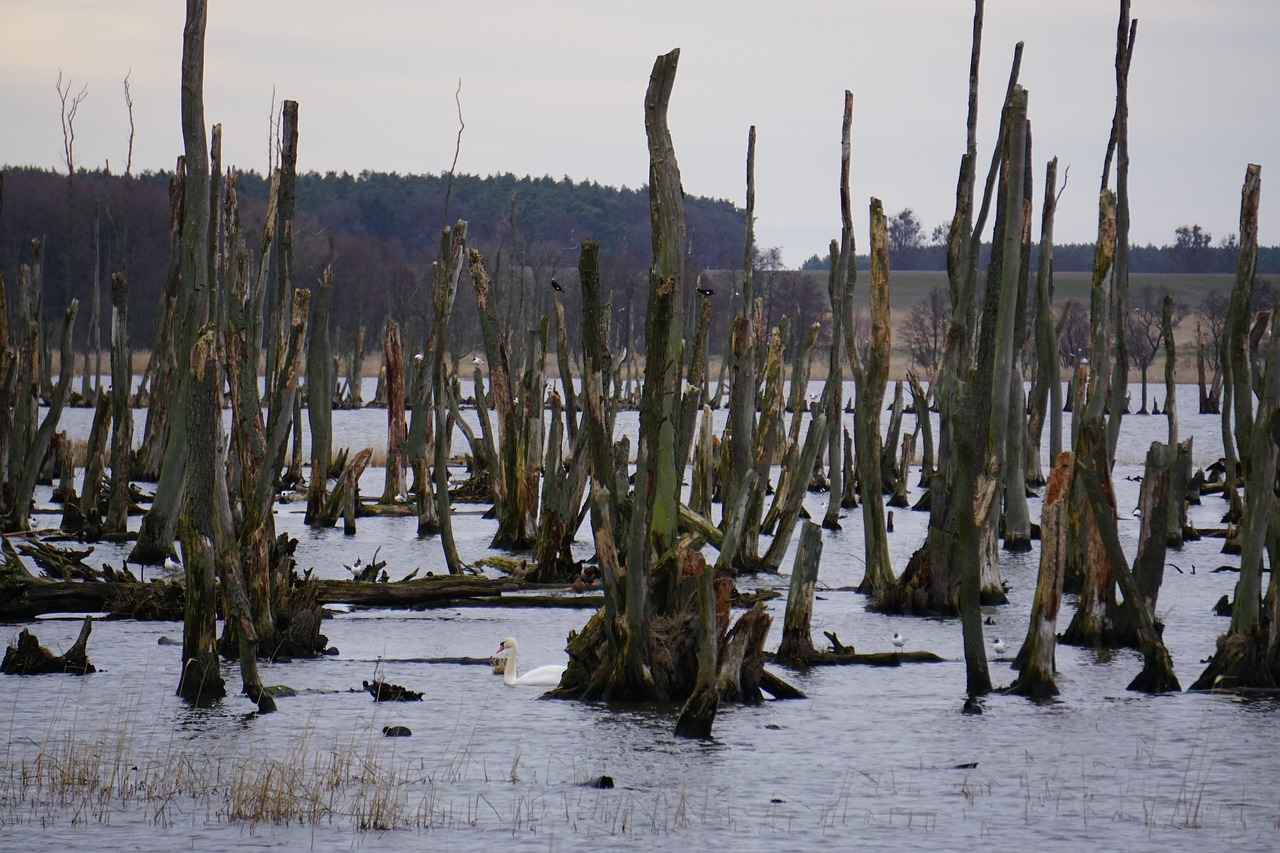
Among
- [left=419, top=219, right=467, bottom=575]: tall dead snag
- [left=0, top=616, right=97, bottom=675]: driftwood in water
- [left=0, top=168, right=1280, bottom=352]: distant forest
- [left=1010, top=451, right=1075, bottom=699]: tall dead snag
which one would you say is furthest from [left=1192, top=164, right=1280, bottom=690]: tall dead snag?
[left=0, top=168, right=1280, bottom=352]: distant forest

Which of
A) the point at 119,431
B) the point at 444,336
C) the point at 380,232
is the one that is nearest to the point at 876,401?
the point at 444,336

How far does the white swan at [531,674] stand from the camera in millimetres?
10469

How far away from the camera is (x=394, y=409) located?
64.8ft

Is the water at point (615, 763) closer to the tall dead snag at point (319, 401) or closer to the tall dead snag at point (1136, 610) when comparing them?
the tall dead snag at point (1136, 610)

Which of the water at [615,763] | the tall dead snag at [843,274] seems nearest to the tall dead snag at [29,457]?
the water at [615,763]

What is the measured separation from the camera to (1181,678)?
1100 centimetres

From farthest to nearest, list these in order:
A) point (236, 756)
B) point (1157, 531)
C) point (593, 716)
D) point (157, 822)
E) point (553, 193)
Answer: point (553, 193)
point (1157, 531)
point (593, 716)
point (236, 756)
point (157, 822)

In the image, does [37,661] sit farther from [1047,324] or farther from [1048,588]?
[1047,324]

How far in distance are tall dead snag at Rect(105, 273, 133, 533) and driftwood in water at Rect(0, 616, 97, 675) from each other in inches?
283

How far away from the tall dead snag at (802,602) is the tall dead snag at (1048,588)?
1524mm

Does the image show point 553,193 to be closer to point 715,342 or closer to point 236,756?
point 715,342

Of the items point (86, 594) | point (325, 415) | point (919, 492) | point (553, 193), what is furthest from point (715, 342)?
point (86, 594)

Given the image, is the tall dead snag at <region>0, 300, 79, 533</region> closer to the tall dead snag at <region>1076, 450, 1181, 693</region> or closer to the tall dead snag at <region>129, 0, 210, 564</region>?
the tall dead snag at <region>129, 0, 210, 564</region>

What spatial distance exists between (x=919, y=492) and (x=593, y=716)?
2025 centimetres
